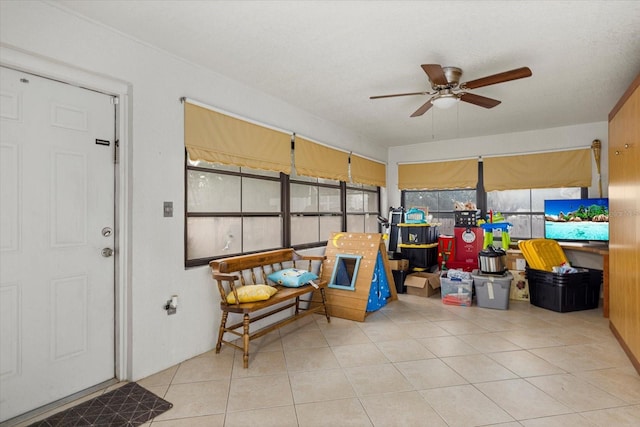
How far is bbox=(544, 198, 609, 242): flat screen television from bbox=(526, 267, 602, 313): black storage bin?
56 centimetres

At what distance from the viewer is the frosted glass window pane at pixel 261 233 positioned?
12.6 feet

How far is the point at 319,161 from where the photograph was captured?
15.8ft

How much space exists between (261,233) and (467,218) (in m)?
3.54

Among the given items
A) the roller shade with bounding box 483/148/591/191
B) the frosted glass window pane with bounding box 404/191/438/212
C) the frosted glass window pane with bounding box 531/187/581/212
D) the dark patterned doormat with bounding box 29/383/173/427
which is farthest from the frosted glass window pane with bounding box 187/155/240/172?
the frosted glass window pane with bounding box 531/187/581/212

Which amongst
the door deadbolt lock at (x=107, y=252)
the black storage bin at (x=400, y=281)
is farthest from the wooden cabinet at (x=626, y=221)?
the door deadbolt lock at (x=107, y=252)

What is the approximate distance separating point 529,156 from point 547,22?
370cm

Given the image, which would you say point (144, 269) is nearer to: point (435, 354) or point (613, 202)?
point (435, 354)

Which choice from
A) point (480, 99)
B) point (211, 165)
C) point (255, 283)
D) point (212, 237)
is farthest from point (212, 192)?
point (480, 99)

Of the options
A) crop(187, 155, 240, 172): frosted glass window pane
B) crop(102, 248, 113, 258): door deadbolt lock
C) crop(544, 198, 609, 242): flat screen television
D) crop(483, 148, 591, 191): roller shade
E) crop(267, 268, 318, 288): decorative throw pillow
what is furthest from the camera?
crop(483, 148, 591, 191): roller shade

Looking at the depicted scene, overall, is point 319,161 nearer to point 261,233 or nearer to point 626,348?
point 261,233

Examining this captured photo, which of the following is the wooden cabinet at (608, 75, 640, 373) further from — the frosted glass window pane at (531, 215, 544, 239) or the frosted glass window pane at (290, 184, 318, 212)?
the frosted glass window pane at (290, 184, 318, 212)

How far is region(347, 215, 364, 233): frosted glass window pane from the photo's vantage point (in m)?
5.91

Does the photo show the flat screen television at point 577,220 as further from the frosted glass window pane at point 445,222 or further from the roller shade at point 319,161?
the roller shade at point 319,161

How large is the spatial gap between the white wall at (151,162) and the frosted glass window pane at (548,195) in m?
5.20
